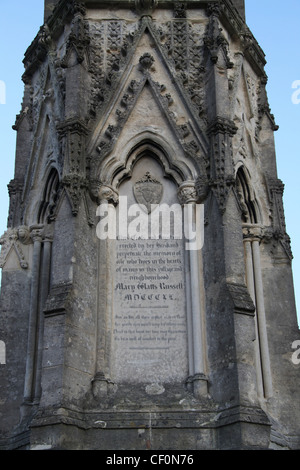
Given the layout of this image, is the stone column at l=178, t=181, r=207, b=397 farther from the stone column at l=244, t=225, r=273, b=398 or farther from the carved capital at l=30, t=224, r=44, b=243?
the carved capital at l=30, t=224, r=44, b=243

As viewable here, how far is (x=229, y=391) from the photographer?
12133 millimetres

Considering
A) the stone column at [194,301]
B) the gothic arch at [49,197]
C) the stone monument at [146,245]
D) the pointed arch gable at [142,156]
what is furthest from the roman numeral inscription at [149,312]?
the gothic arch at [49,197]

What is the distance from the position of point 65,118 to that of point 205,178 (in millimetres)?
3270

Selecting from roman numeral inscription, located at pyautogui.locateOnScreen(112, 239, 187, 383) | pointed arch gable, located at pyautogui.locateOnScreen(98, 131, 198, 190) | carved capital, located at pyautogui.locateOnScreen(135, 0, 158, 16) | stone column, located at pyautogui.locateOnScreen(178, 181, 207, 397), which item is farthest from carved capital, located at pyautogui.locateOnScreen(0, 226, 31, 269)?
carved capital, located at pyautogui.locateOnScreen(135, 0, 158, 16)

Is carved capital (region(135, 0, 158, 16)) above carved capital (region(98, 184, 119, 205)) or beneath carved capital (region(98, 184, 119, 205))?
above

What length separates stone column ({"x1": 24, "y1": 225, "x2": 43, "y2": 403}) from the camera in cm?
1464

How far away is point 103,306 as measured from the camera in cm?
1345

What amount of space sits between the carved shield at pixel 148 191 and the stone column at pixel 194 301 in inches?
20.8

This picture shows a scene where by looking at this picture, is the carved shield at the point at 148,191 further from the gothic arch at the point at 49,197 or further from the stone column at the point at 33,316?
the stone column at the point at 33,316

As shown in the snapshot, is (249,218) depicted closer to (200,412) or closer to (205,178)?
(205,178)

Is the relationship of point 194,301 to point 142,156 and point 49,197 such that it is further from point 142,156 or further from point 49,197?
point 49,197

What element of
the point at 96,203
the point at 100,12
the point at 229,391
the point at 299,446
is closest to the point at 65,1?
the point at 100,12

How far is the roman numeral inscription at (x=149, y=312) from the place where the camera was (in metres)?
13.2

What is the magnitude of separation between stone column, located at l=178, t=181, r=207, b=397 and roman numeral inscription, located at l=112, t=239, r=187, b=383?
0.62ft
